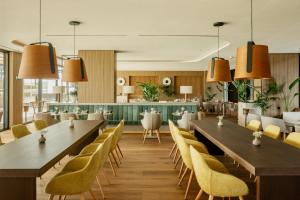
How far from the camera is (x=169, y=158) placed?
18.2ft

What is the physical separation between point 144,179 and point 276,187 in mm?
2164

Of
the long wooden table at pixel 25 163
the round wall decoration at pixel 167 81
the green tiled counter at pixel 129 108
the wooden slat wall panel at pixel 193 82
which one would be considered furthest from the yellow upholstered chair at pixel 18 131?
the wooden slat wall panel at pixel 193 82

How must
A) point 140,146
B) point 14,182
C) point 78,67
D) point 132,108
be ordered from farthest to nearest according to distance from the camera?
1. point 132,108
2. point 140,146
3. point 78,67
4. point 14,182

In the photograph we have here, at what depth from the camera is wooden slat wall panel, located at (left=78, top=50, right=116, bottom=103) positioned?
909 cm

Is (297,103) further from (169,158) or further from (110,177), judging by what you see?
(110,177)

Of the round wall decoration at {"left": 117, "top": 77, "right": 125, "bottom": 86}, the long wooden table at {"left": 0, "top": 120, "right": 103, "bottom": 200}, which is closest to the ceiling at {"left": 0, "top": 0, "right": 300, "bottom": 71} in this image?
the long wooden table at {"left": 0, "top": 120, "right": 103, "bottom": 200}

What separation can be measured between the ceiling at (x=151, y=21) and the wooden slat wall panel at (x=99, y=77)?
1234mm

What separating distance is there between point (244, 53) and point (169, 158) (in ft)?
10.4

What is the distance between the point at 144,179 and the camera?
4.23 m

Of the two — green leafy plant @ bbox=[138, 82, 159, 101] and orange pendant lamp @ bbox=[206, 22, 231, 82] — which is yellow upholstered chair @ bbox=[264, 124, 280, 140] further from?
green leafy plant @ bbox=[138, 82, 159, 101]

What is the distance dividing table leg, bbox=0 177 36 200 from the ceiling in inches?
111

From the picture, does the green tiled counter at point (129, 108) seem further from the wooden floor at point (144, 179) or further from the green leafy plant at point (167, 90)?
the green leafy plant at point (167, 90)

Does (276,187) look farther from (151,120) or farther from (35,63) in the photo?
(151,120)

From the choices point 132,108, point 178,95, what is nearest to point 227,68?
point 132,108
